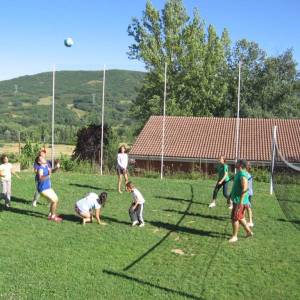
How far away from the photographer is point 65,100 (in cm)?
10962

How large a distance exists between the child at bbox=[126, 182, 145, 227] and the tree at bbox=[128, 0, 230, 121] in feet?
105

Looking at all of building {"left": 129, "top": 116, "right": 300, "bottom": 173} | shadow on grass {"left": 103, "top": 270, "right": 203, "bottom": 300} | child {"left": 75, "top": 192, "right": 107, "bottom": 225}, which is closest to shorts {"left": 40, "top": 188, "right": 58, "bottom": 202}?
child {"left": 75, "top": 192, "right": 107, "bottom": 225}

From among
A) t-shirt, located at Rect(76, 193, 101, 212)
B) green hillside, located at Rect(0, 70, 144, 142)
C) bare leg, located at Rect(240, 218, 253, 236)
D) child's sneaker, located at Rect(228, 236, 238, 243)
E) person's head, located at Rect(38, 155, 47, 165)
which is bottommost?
child's sneaker, located at Rect(228, 236, 238, 243)

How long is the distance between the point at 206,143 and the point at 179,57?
1356cm

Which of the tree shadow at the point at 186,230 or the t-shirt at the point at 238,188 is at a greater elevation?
the t-shirt at the point at 238,188

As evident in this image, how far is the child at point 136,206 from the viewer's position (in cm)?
1252

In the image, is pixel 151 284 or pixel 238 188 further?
pixel 238 188

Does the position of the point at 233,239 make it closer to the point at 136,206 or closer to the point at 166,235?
the point at 166,235

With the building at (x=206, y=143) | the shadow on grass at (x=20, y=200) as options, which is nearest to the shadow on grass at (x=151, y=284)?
the shadow on grass at (x=20, y=200)

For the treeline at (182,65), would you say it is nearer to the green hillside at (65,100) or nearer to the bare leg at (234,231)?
the green hillside at (65,100)

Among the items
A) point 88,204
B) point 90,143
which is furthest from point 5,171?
point 90,143

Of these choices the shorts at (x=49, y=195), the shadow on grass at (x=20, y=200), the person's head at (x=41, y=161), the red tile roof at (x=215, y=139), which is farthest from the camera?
the red tile roof at (x=215, y=139)

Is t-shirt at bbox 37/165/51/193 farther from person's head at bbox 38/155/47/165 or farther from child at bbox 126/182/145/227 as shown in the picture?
child at bbox 126/182/145/227

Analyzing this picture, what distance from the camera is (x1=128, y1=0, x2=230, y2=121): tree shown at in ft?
147
